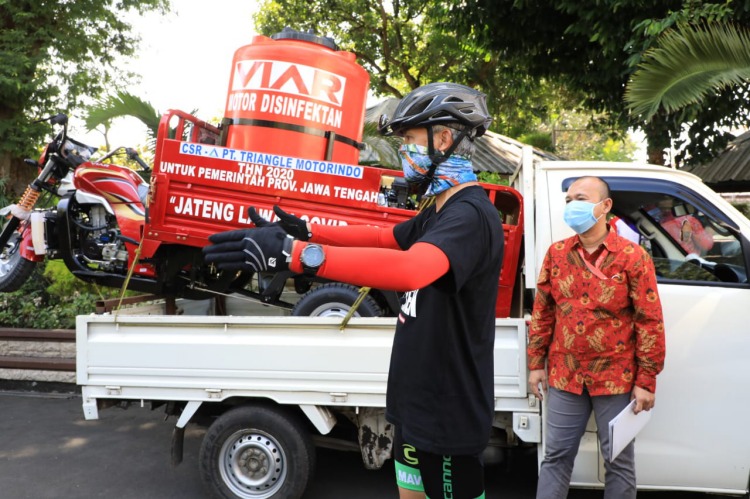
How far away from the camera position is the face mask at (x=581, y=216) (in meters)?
2.86

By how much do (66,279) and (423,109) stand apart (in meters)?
6.86

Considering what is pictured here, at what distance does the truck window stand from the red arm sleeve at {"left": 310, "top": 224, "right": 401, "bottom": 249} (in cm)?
142

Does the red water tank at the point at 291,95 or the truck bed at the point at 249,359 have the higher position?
the red water tank at the point at 291,95

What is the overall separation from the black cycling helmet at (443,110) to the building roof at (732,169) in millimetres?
11408

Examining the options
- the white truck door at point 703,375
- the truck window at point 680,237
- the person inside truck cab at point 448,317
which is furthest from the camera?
the truck window at point 680,237

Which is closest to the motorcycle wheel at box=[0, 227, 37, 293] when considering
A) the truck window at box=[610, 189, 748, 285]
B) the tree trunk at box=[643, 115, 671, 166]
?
the truck window at box=[610, 189, 748, 285]

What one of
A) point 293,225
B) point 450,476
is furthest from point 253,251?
point 450,476

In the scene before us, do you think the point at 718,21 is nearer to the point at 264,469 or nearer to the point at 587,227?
the point at 587,227

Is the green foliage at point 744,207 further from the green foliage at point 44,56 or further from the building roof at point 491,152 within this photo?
the green foliage at point 44,56

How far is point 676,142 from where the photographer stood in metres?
7.74

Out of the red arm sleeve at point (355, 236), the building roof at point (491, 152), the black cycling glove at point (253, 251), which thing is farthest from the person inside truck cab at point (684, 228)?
the building roof at point (491, 152)

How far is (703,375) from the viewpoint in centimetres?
311

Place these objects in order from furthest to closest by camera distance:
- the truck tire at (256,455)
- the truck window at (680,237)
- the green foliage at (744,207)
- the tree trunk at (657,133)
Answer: the green foliage at (744,207), the tree trunk at (657,133), the truck tire at (256,455), the truck window at (680,237)

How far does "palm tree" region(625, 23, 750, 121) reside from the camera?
17.2 ft
